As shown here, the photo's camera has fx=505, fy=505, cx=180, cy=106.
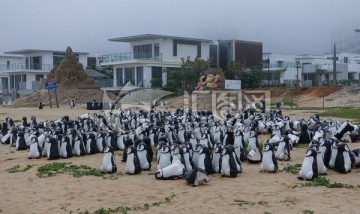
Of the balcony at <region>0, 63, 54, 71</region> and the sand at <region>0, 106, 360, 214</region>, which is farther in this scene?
the balcony at <region>0, 63, 54, 71</region>

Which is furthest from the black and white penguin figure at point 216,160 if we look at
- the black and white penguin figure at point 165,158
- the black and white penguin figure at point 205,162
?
the black and white penguin figure at point 165,158

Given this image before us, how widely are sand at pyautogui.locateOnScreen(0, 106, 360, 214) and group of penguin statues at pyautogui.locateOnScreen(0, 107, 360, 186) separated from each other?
9.5 inches

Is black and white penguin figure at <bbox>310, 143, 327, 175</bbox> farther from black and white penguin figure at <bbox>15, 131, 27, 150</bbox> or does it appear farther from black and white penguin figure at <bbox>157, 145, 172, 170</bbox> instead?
black and white penguin figure at <bbox>15, 131, 27, 150</bbox>

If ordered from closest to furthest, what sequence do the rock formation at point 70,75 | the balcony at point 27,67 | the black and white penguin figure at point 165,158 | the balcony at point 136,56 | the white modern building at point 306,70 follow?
the black and white penguin figure at point 165,158 → the rock formation at point 70,75 → the balcony at point 136,56 → the white modern building at point 306,70 → the balcony at point 27,67

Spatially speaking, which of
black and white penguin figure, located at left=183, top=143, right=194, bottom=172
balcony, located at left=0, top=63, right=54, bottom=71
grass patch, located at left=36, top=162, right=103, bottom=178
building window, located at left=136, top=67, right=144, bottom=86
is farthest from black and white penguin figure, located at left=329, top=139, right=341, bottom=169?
balcony, located at left=0, top=63, right=54, bottom=71

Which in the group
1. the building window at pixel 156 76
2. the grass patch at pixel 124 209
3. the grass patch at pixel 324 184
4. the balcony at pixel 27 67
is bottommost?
the grass patch at pixel 124 209

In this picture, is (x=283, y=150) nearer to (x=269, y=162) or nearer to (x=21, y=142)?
(x=269, y=162)

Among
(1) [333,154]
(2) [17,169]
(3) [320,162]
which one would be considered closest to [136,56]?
(2) [17,169]

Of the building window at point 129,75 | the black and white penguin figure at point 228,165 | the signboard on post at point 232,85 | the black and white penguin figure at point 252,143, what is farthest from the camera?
the building window at point 129,75

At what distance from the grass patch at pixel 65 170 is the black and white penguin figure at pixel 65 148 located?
41.5 inches

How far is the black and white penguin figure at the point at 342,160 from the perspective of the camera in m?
10.1

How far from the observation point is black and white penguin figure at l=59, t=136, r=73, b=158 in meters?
13.0

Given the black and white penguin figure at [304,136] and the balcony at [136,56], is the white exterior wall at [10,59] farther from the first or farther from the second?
the black and white penguin figure at [304,136]

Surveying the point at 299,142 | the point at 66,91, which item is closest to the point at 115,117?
the point at 299,142
